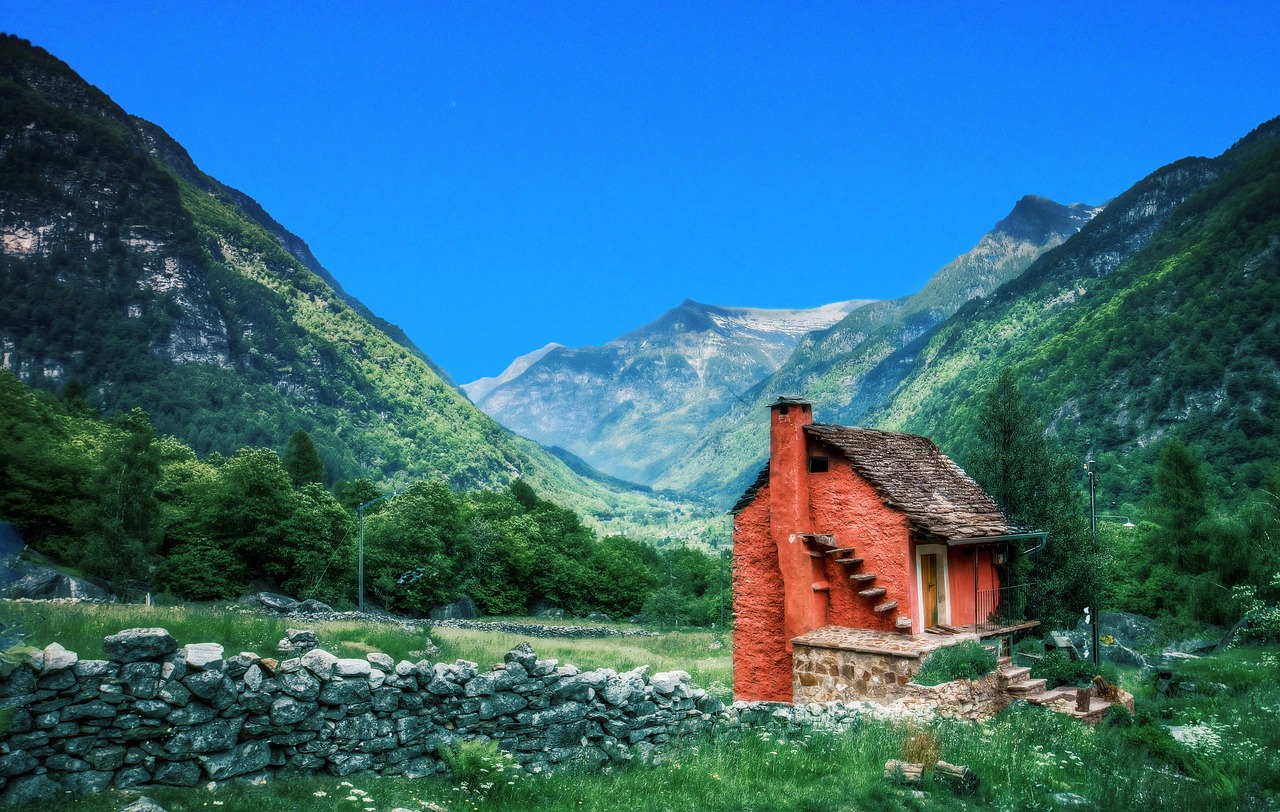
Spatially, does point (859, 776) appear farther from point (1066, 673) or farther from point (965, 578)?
point (965, 578)

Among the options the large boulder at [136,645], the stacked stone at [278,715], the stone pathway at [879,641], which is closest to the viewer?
the stacked stone at [278,715]

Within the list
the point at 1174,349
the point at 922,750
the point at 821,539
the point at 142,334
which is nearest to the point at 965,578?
the point at 821,539

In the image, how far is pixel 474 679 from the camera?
33.6 feet

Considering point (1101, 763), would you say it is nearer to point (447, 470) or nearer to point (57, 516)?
point (57, 516)

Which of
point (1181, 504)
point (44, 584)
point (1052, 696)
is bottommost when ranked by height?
→ point (1052, 696)

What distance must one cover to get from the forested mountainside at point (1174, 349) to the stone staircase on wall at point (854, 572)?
209 ft

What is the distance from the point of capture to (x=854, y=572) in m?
20.0

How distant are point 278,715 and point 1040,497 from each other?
1117 inches

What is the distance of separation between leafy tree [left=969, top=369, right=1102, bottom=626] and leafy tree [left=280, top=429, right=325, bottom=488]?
71.8 m

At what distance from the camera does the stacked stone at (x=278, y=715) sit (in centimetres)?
769

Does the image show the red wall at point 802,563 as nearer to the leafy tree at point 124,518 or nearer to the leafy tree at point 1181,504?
the leafy tree at point 1181,504

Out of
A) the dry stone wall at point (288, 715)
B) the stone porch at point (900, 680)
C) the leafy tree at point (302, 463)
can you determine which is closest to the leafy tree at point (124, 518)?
the leafy tree at point (302, 463)

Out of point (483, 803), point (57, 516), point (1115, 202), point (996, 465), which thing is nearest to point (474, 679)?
point (483, 803)

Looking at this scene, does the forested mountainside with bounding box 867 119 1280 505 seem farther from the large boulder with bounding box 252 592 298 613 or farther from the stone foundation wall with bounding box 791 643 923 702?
the large boulder with bounding box 252 592 298 613
